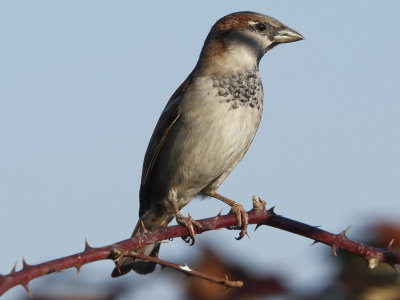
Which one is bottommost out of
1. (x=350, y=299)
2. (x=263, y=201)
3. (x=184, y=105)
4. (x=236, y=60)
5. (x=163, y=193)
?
(x=350, y=299)

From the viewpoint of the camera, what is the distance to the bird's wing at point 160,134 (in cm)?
523

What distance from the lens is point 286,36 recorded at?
5.45 metres

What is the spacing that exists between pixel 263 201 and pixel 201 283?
184cm

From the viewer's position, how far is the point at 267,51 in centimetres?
557

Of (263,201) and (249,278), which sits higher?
(263,201)

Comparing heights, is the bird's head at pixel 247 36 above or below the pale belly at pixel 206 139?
above

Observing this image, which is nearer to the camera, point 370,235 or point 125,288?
point 125,288

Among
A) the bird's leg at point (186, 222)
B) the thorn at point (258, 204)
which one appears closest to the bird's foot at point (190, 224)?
the bird's leg at point (186, 222)

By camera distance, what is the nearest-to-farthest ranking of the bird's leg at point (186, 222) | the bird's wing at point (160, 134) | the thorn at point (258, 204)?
the thorn at point (258, 204) → the bird's leg at point (186, 222) → the bird's wing at point (160, 134)

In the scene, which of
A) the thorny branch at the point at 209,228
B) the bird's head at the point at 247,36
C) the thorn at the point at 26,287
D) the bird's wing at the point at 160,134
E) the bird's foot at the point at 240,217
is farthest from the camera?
the bird's head at the point at 247,36

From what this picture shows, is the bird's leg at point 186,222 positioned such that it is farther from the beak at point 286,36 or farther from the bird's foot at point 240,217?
the beak at point 286,36

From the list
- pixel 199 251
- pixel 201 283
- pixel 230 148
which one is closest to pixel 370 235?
pixel 199 251

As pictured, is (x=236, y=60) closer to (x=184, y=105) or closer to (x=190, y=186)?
(x=184, y=105)

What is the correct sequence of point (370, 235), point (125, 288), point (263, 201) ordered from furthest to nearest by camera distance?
point (263, 201) → point (370, 235) → point (125, 288)
